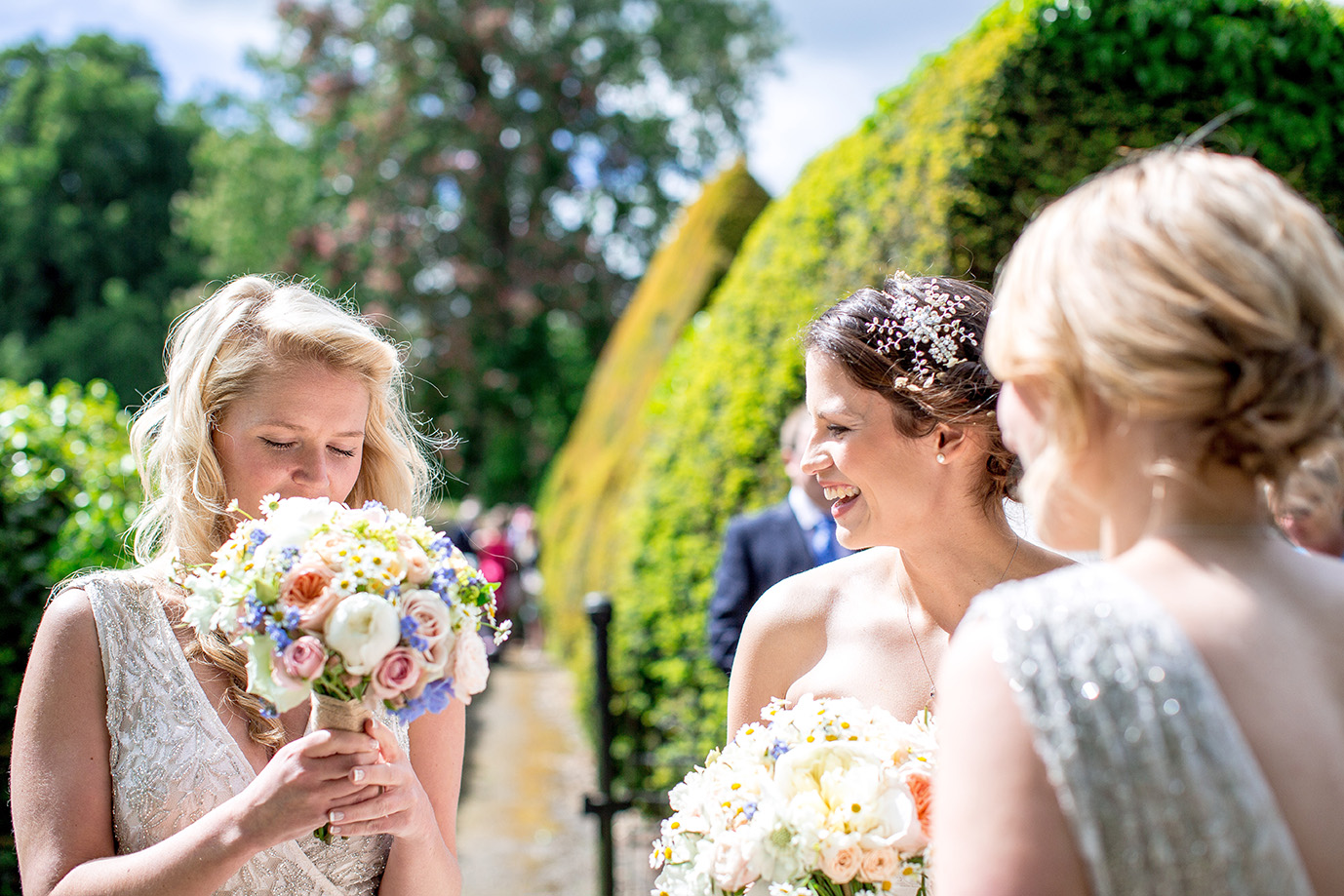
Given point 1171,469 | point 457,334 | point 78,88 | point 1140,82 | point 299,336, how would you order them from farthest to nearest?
point 78,88
point 457,334
point 1140,82
point 299,336
point 1171,469

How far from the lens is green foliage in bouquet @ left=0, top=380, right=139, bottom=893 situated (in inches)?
155

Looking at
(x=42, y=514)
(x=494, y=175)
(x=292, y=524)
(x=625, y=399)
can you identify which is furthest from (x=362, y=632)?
(x=494, y=175)

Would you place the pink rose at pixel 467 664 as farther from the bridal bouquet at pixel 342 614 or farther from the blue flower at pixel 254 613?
the blue flower at pixel 254 613

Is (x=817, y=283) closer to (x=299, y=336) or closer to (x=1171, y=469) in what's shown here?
(x=299, y=336)

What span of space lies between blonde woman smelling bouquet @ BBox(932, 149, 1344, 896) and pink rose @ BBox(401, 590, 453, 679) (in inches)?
34.9

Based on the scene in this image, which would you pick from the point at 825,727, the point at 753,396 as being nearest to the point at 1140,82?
the point at 753,396

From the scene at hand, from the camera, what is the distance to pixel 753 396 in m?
6.29

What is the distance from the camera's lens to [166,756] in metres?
1.97

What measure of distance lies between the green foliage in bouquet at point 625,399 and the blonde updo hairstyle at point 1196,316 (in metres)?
7.39

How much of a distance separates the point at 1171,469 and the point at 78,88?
156ft

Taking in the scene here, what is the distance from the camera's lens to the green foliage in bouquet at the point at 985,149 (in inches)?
204

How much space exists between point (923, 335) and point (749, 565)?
8.60ft

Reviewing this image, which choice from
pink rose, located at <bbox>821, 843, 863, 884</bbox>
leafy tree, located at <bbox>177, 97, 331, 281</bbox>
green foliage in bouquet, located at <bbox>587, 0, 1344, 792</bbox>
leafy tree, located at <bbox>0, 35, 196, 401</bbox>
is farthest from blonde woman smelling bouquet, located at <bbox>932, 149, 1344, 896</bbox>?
leafy tree, located at <bbox>0, 35, 196, 401</bbox>

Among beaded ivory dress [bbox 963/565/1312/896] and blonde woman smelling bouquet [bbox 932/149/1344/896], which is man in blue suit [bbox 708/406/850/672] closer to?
blonde woman smelling bouquet [bbox 932/149/1344/896]
